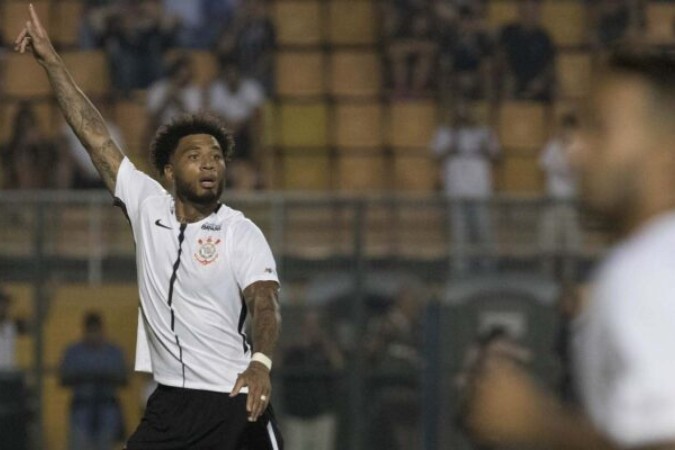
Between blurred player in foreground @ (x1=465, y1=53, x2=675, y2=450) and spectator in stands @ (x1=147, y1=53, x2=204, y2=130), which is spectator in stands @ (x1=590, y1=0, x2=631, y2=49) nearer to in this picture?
spectator in stands @ (x1=147, y1=53, x2=204, y2=130)

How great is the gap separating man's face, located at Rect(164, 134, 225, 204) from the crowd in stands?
7.56m

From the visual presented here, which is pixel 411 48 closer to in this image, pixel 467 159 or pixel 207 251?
pixel 467 159

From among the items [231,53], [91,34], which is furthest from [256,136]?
[91,34]

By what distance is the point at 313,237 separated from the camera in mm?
13336

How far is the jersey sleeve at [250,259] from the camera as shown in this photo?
688 cm

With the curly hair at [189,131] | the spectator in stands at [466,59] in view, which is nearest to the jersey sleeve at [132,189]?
the curly hair at [189,131]

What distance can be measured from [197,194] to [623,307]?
465cm

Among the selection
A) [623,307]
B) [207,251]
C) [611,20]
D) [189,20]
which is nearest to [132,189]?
[207,251]

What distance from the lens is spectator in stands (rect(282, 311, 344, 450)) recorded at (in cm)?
1323

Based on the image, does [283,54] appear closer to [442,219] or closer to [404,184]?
[404,184]

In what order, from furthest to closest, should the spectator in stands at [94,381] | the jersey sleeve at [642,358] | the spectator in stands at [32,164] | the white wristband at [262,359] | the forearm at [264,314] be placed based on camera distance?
the spectator in stands at [32,164] < the spectator in stands at [94,381] < the forearm at [264,314] < the white wristband at [262,359] < the jersey sleeve at [642,358]

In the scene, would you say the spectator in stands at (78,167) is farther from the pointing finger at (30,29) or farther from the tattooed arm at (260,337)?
the tattooed arm at (260,337)

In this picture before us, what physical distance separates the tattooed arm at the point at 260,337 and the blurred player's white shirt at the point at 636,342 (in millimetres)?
3815

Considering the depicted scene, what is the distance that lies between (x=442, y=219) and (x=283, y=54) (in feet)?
12.2
